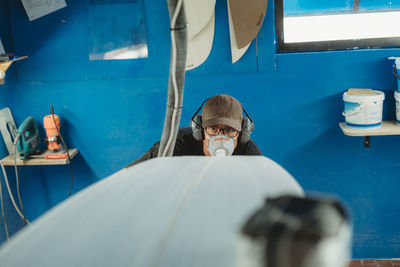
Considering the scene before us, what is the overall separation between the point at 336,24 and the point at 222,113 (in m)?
1.24

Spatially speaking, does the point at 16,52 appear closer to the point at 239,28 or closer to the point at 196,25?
the point at 196,25

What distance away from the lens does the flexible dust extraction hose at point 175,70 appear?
2.67 ft

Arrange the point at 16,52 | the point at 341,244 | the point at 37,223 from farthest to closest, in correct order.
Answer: the point at 16,52 → the point at 37,223 → the point at 341,244

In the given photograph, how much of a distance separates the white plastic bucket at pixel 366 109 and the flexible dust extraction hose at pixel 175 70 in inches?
65.3

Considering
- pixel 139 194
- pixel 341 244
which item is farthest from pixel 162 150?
pixel 341 244

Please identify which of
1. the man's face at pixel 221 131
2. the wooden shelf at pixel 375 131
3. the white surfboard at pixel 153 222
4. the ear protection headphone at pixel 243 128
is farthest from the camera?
the wooden shelf at pixel 375 131

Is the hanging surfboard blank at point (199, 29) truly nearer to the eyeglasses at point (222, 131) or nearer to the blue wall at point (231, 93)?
the blue wall at point (231, 93)

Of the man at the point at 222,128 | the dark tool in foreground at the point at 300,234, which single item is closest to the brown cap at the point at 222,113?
the man at the point at 222,128

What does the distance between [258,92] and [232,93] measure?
17cm

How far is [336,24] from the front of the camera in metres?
2.51

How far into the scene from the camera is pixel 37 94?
257 centimetres

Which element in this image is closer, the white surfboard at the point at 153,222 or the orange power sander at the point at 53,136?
the white surfboard at the point at 153,222

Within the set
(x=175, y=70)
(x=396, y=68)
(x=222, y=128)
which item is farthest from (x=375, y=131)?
(x=175, y=70)

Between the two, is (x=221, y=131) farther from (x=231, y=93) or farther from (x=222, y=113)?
(x=231, y=93)
